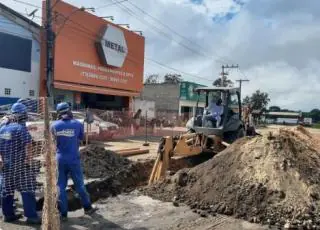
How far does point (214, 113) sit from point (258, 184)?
197 inches

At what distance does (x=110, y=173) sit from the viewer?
10703mm

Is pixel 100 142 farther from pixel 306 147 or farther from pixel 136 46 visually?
pixel 136 46

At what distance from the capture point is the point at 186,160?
12.4 metres

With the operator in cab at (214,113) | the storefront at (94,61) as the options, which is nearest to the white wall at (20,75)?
the storefront at (94,61)

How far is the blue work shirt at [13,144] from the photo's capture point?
6.81 metres

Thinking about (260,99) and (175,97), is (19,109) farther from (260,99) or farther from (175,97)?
(260,99)

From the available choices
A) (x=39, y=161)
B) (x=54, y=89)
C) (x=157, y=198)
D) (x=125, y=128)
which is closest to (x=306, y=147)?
(x=157, y=198)

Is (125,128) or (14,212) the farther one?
(125,128)

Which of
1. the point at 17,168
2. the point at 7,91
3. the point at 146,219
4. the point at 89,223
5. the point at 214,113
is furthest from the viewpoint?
the point at 7,91

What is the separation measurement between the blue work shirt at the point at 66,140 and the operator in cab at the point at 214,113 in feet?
20.2

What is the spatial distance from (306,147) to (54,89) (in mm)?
19677

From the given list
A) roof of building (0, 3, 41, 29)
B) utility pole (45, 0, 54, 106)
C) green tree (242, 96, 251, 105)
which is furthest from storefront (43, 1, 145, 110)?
green tree (242, 96, 251, 105)

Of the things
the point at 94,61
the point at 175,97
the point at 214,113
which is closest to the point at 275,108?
the point at 175,97

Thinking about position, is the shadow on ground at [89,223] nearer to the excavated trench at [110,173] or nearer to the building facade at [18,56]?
the excavated trench at [110,173]
